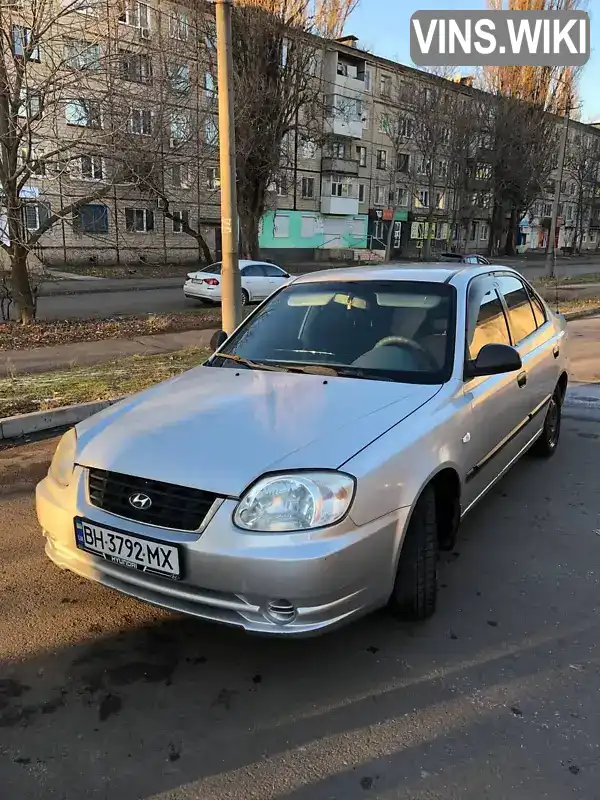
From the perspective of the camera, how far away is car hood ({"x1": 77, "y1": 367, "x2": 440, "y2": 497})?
250 cm

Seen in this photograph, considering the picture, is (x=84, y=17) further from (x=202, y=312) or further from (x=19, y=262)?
(x=202, y=312)

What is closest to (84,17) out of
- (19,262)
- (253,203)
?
(19,262)

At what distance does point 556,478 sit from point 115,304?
604 inches

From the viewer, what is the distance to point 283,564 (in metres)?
2.31

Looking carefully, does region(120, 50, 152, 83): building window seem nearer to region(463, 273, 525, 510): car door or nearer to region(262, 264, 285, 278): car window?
region(262, 264, 285, 278): car window

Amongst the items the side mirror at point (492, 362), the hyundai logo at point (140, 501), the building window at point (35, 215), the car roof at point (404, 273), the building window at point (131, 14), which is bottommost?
the hyundai logo at point (140, 501)

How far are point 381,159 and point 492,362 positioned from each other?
162ft

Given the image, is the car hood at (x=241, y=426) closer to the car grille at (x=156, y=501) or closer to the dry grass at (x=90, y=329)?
the car grille at (x=156, y=501)

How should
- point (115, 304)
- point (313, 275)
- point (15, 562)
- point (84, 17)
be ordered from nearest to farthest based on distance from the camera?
point (15, 562), point (313, 275), point (84, 17), point (115, 304)

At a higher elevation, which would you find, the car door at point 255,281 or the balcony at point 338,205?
the balcony at point 338,205

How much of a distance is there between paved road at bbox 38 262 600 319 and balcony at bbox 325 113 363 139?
25.5 metres

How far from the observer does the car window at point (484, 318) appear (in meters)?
3.65

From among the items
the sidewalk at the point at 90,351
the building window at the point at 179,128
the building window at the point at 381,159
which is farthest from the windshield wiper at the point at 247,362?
the building window at the point at 381,159

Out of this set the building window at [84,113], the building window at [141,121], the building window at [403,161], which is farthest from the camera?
the building window at [403,161]
